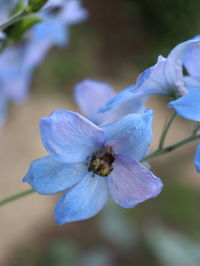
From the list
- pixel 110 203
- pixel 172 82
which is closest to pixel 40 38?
pixel 172 82

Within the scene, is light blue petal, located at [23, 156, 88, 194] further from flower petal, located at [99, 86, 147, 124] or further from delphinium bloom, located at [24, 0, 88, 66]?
delphinium bloom, located at [24, 0, 88, 66]

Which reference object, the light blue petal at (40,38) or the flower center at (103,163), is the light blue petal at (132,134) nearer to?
the flower center at (103,163)

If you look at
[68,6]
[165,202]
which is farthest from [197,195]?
[68,6]

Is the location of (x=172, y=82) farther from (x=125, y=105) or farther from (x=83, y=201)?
(x=83, y=201)

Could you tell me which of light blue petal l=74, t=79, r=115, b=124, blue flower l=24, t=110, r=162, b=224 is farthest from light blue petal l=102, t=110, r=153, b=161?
light blue petal l=74, t=79, r=115, b=124

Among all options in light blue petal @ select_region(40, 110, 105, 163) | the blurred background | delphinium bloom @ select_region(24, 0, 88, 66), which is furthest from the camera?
the blurred background

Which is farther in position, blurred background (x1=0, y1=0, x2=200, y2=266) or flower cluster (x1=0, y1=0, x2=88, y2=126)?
blurred background (x1=0, y1=0, x2=200, y2=266)
